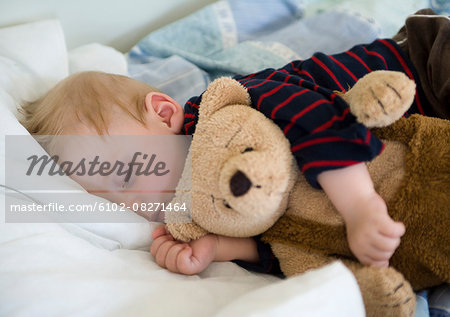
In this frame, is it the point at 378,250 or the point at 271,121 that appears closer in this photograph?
the point at 378,250

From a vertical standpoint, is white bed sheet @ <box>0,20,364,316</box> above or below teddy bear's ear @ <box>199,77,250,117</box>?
below

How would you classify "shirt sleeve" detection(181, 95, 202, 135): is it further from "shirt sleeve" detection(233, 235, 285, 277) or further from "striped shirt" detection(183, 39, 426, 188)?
"shirt sleeve" detection(233, 235, 285, 277)

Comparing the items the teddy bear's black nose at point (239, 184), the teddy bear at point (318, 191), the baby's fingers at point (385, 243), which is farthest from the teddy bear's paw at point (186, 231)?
the baby's fingers at point (385, 243)

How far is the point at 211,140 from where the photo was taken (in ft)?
2.14

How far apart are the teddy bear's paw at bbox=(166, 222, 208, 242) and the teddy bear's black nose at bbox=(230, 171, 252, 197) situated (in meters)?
0.17

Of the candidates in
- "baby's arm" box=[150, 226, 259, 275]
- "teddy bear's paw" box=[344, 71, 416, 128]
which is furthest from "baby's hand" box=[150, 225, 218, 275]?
"teddy bear's paw" box=[344, 71, 416, 128]

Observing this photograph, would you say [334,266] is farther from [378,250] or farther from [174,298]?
[174,298]

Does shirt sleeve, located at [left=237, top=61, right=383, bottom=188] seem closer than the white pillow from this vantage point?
Yes

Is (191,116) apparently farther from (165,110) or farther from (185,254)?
(185,254)

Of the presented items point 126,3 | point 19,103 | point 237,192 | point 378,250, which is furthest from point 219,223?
point 126,3

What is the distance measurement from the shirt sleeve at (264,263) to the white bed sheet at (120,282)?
0.9 inches

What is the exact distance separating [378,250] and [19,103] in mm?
815

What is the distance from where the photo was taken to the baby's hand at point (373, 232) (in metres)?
0.57

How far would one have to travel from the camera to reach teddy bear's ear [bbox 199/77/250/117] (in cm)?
69
